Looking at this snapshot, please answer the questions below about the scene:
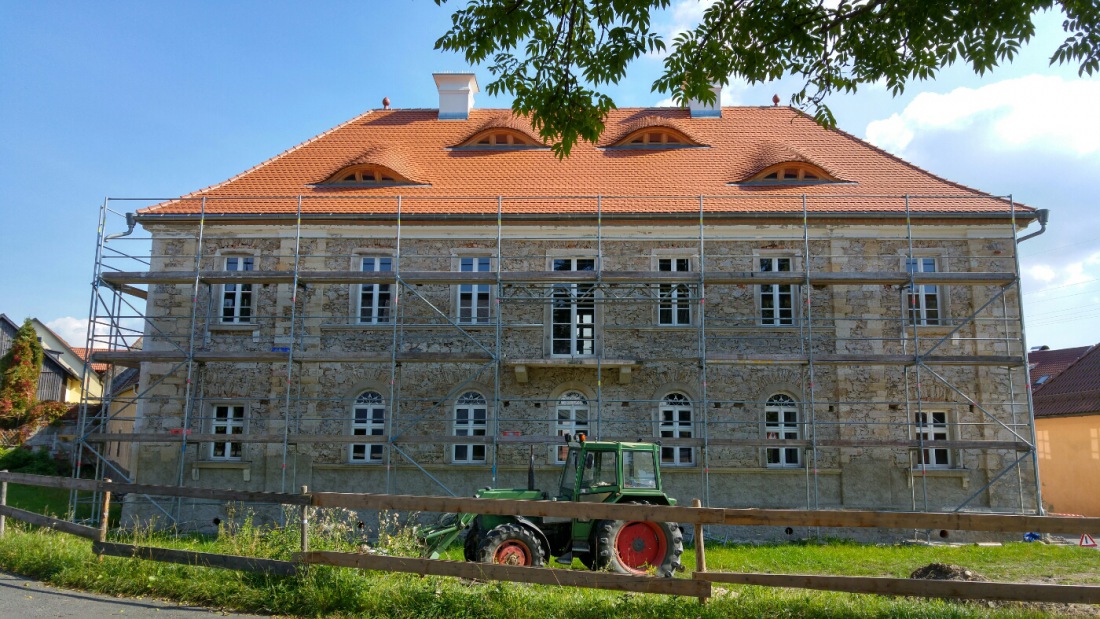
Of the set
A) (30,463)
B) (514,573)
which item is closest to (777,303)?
(514,573)

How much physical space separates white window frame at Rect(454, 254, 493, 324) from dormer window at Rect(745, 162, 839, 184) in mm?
6350

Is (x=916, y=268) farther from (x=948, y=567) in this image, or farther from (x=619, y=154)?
(x=948, y=567)

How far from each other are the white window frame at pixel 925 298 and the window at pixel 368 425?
11.1m

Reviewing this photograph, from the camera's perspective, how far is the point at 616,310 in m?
16.6

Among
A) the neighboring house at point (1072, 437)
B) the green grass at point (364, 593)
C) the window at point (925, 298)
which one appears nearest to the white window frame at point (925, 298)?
the window at point (925, 298)

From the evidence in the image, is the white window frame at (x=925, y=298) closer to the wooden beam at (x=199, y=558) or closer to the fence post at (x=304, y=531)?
the fence post at (x=304, y=531)

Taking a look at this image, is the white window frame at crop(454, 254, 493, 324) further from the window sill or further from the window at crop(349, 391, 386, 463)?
the window sill

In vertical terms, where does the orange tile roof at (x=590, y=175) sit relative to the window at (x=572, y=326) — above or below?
above

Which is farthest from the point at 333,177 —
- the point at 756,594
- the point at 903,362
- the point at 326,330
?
the point at 756,594

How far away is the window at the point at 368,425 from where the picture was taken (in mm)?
16469

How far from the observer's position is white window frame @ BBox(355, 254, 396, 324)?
17.0 meters

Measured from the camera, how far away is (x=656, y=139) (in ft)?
66.4

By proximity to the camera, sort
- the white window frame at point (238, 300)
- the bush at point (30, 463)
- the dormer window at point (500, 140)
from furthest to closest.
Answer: the bush at point (30, 463) < the dormer window at point (500, 140) < the white window frame at point (238, 300)

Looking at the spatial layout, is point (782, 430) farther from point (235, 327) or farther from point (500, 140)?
point (235, 327)
